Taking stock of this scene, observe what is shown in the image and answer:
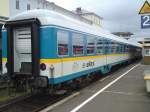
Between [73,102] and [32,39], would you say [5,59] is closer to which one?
[32,39]

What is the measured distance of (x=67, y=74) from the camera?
10.8 m

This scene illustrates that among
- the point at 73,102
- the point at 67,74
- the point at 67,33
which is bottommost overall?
the point at 73,102

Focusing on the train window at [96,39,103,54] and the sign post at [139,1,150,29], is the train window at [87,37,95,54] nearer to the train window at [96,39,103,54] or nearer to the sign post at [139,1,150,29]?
the train window at [96,39,103,54]

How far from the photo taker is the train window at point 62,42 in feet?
33.3

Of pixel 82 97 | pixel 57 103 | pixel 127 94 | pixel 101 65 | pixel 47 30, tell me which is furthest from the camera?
pixel 101 65

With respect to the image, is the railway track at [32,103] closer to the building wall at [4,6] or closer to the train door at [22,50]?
the train door at [22,50]

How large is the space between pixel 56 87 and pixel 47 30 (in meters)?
2.17

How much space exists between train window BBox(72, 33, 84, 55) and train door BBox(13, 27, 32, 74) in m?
1.97

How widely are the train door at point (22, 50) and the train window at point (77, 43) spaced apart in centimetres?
197

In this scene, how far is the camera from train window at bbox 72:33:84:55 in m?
11.6

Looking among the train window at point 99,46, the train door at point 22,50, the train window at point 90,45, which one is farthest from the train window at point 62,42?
the train window at point 99,46

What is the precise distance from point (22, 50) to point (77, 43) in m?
2.47

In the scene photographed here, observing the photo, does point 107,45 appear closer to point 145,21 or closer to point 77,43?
point 77,43

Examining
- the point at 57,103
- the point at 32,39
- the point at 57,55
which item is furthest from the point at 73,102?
the point at 32,39
